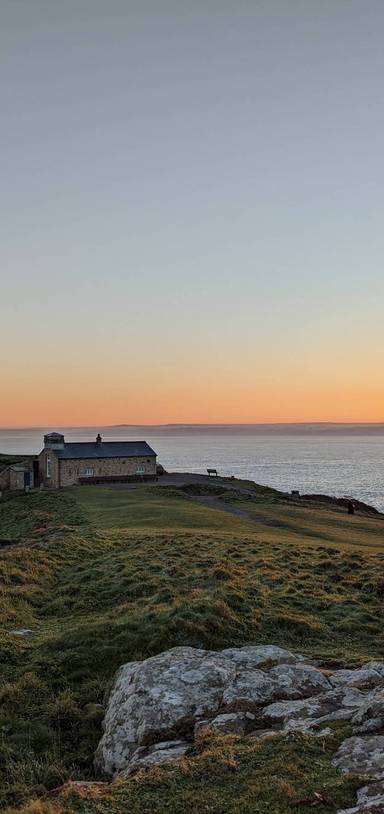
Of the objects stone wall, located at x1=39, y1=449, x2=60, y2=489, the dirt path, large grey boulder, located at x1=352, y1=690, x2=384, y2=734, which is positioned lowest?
the dirt path

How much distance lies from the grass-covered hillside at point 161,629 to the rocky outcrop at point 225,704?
1.96 ft

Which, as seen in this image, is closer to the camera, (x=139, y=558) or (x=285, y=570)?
(x=285, y=570)

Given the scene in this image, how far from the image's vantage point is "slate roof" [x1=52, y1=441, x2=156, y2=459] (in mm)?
73500

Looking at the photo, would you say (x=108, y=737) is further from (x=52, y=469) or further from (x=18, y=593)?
(x=52, y=469)

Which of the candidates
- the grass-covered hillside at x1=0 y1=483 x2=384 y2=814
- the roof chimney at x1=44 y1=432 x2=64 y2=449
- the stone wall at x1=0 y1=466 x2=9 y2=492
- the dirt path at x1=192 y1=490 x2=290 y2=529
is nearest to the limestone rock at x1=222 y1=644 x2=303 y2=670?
the grass-covered hillside at x1=0 y1=483 x2=384 y2=814

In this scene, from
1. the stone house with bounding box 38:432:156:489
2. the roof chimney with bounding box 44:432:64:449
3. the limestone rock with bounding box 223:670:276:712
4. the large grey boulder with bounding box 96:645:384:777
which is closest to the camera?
the large grey boulder with bounding box 96:645:384:777

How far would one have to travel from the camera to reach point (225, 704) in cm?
1040

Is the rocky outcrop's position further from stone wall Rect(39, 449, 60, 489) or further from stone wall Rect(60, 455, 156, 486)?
stone wall Rect(39, 449, 60, 489)

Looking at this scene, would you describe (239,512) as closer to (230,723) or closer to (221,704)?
(221,704)

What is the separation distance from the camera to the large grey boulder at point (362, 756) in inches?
291

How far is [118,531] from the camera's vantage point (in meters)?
36.0

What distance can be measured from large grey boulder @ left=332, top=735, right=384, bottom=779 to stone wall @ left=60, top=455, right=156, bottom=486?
6705 cm

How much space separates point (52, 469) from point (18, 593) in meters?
55.0

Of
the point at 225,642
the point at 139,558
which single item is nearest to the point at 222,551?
the point at 139,558
